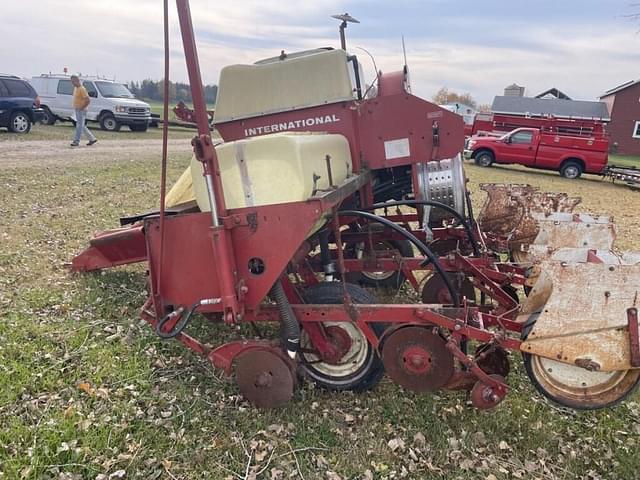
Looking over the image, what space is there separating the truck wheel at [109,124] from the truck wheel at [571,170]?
1629 centimetres

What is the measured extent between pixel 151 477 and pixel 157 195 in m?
6.98

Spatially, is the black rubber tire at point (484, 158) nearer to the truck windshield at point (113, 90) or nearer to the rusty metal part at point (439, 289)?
the truck windshield at point (113, 90)

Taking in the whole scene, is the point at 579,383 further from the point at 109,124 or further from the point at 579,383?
the point at 109,124

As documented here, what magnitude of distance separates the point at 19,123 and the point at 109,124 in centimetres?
426

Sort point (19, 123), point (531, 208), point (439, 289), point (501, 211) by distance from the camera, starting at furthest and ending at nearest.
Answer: point (19, 123), point (501, 211), point (531, 208), point (439, 289)

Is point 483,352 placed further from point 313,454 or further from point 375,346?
point 313,454

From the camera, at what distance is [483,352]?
2.96m

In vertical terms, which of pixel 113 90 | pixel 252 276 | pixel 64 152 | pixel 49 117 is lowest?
pixel 64 152

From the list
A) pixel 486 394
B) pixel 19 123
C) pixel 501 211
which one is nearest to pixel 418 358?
pixel 486 394

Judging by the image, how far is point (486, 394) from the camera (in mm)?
2848

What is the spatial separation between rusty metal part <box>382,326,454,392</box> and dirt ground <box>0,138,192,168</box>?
380 inches

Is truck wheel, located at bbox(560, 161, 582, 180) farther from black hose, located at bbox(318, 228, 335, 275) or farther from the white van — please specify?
black hose, located at bbox(318, 228, 335, 275)

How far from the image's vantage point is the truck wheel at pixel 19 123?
15.3 meters

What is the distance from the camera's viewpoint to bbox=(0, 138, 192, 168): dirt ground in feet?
35.7
